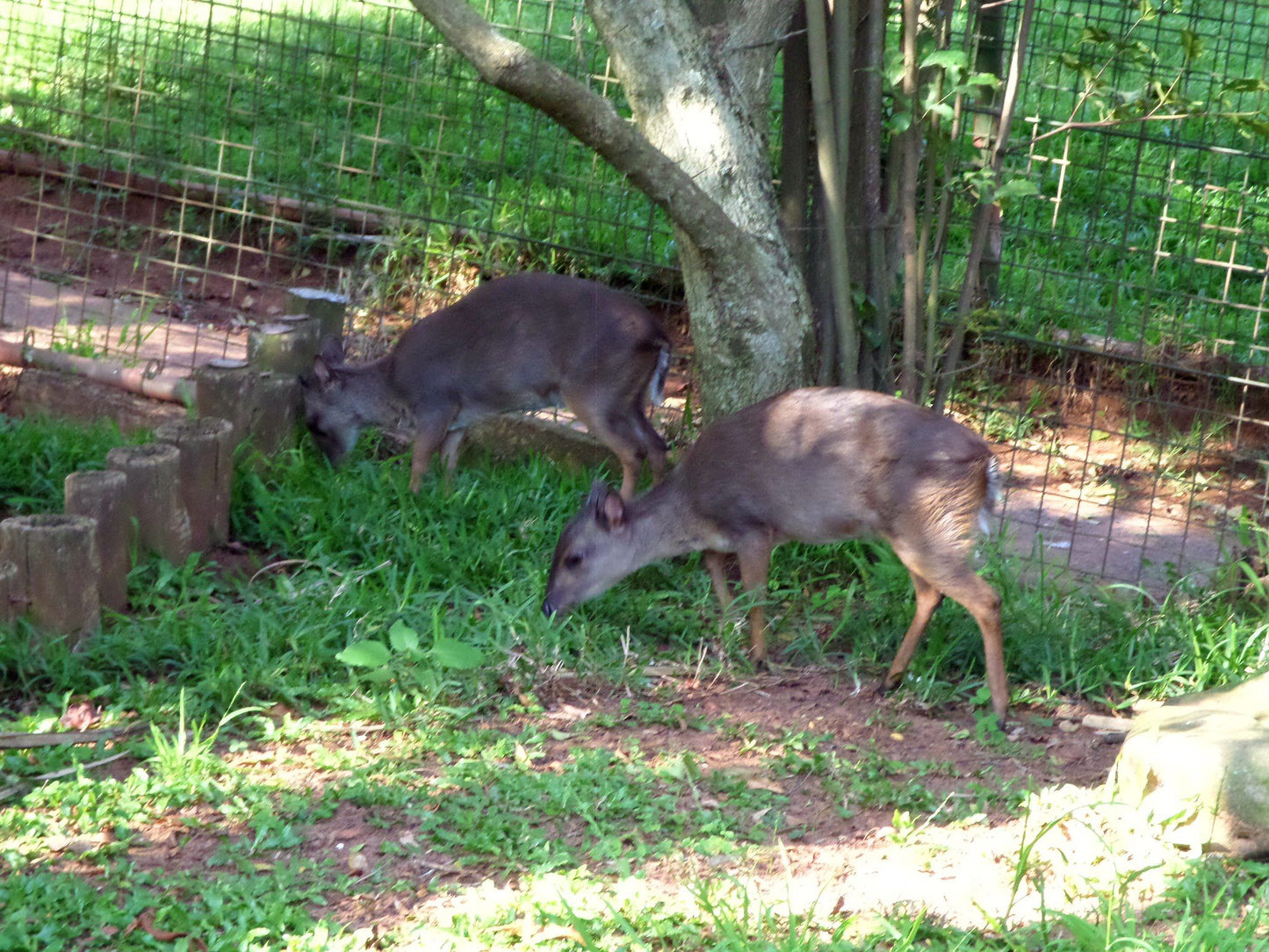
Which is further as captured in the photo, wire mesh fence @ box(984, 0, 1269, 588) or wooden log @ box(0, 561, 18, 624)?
wire mesh fence @ box(984, 0, 1269, 588)

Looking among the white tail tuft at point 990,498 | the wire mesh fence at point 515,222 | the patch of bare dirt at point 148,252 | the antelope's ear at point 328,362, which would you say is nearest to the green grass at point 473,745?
the white tail tuft at point 990,498

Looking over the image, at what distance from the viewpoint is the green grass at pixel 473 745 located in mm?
3320

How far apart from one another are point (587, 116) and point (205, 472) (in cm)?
195

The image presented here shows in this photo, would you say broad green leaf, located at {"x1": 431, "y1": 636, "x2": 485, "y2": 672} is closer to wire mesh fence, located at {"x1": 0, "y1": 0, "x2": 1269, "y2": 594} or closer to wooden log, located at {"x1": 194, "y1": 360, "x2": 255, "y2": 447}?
wooden log, located at {"x1": 194, "y1": 360, "x2": 255, "y2": 447}

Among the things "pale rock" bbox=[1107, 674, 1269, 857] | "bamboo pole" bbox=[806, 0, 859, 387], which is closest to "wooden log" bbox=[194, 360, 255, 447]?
"bamboo pole" bbox=[806, 0, 859, 387]

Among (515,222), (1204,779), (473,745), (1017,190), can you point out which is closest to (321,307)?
(515,222)

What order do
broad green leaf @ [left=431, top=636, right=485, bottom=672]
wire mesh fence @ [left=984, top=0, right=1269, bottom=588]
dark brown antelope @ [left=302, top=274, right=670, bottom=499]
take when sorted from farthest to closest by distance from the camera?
dark brown antelope @ [left=302, top=274, right=670, bottom=499], wire mesh fence @ [left=984, top=0, right=1269, bottom=588], broad green leaf @ [left=431, top=636, right=485, bottom=672]

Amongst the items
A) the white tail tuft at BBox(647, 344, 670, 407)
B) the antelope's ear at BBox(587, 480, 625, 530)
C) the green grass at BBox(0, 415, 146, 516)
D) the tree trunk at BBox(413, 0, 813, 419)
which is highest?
the tree trunk at BBox(413, 0, 813, 419)

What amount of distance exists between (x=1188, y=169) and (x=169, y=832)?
6.65 m

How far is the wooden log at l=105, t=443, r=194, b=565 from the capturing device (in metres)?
5.02

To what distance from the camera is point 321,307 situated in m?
6.80

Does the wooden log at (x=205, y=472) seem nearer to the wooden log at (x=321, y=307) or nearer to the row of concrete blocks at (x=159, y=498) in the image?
the row of concrete blocks at (x=159, y=498)

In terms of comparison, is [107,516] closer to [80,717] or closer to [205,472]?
[205,472]

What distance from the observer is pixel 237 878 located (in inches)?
137
